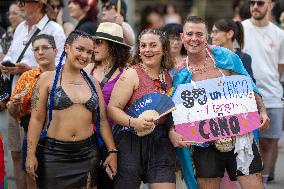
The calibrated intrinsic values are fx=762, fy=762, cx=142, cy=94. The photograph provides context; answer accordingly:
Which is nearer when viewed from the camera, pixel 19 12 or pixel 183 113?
pixel 183 113

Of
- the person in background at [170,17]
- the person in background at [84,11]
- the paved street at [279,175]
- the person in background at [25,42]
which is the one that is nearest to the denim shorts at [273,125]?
the paved street at [279,175]

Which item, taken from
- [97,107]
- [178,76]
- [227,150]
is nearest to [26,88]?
[97,107]

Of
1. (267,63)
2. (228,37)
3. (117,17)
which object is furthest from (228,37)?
(117,17)

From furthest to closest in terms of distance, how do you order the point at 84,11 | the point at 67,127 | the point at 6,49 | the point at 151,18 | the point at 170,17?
the point at 170,17
the point at 151,18
the point at 84,11
the point at 6,49
the point at 67,127

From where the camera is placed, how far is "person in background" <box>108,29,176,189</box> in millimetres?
6219

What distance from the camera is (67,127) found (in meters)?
6.02

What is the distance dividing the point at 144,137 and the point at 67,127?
26.1 inches

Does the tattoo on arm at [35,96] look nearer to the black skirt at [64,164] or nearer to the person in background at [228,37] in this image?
the black skirt at [64,164]

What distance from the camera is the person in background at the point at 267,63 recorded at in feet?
29.3

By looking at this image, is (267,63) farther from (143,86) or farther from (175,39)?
(143,86)

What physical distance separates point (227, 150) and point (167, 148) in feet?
1.72

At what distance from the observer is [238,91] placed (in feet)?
21.5

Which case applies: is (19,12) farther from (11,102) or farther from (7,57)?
(11,102)

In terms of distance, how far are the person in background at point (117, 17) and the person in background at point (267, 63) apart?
1451mm
